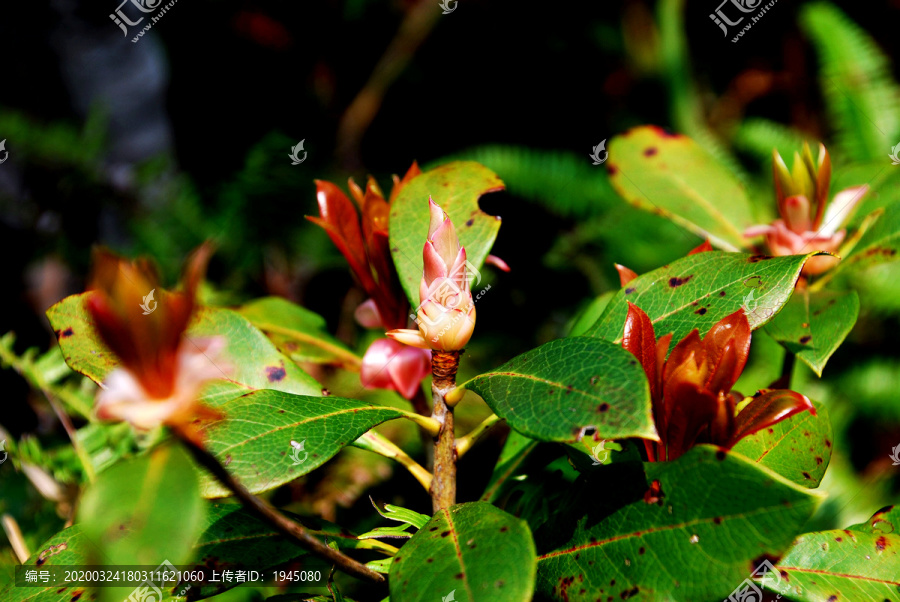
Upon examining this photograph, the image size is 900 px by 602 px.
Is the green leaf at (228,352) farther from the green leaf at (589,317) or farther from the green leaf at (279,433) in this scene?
the green leaf at (589,317)

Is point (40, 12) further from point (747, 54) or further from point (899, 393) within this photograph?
point (747, 54)

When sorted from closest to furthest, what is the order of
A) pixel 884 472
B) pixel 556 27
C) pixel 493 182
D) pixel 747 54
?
pixel 493 182, pixel 884 472, pixel 556 27, pixel 747 54

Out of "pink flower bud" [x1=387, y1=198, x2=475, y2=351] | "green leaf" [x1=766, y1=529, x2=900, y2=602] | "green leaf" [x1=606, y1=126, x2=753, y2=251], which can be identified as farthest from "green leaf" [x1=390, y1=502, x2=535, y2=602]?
"green leaf" [x1=606, y1=126, x2=753, y2=251]

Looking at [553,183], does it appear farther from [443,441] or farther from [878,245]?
[443,441]

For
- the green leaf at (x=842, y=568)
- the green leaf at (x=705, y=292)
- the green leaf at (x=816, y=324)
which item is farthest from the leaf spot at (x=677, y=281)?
the green leaf at (x=842, y=568)

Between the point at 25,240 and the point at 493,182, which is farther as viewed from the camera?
the point at 25,240

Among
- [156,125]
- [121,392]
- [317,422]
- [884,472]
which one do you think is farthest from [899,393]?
[156,125]
